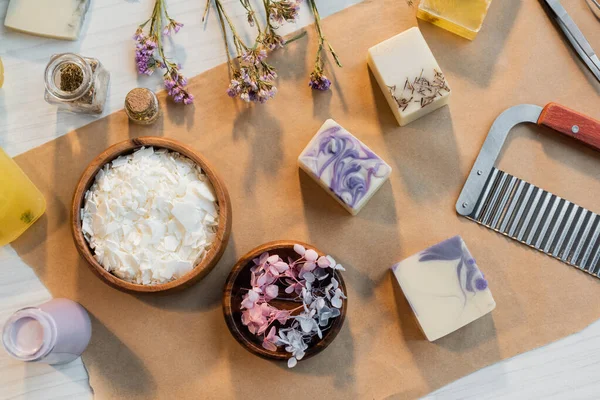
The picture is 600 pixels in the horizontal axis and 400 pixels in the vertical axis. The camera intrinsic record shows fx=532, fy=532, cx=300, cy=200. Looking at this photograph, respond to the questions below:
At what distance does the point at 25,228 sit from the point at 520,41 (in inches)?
44.0

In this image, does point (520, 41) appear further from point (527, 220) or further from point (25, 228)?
point (25, 228)

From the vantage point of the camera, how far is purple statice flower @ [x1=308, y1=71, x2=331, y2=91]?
3.63 ft

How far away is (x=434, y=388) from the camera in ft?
3.67

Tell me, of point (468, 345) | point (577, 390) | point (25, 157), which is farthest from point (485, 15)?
point (25, 157)

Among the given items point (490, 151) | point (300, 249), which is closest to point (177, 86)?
point (300, 249)

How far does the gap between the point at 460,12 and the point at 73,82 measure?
801 mm

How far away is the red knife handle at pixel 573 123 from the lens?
44.2 inches

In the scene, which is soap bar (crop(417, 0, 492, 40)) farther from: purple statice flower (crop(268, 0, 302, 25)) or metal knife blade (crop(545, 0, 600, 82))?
purple statice flower (crop(268, 0, 302, 25))

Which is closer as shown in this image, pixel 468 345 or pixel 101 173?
pixel 101 173

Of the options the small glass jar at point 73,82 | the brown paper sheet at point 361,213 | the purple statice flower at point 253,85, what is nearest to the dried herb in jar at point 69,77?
the small glass jar at point 73,82

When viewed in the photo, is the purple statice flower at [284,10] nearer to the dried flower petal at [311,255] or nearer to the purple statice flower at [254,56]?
the purple statice flower at [254,56]

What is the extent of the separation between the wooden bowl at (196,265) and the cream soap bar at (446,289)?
377 mm

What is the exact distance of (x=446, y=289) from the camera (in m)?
1.07

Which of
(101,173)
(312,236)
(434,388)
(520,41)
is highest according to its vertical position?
(520,41)
